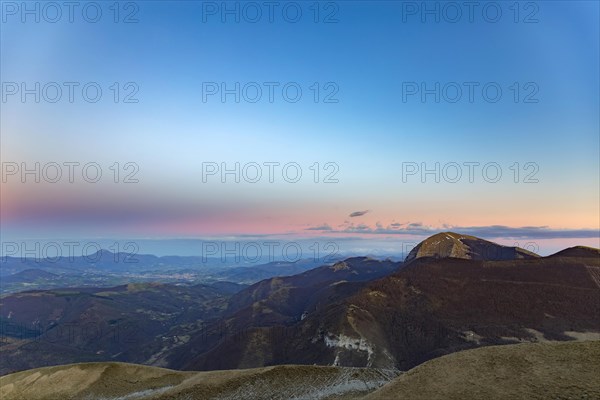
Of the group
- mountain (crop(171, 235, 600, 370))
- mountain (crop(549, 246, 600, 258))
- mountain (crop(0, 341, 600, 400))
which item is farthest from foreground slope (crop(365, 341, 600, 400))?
mountain (crop(549, 246, 600, 258))

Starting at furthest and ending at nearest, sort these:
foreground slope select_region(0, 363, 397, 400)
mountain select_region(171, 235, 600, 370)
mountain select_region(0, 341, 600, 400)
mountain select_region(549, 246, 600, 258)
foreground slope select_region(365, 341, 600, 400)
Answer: mountain select_region(549, 246, 600, 258) → mountain select_region(171, 235, 600, 370) → foreground slope select_region(0, 363, 397, 400) → mountain select_region(0, 341, 600, 400) → foreground slope select_region(365, 341, 600, 400)

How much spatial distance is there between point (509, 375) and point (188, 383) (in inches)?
1967

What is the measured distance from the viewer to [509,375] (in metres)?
32.5

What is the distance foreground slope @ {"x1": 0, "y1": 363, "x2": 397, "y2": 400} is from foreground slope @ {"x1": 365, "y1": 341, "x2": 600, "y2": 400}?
56.3ft

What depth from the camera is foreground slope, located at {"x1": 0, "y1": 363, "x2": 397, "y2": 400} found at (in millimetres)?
53656

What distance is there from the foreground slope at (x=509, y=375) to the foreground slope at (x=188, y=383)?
17160 mm

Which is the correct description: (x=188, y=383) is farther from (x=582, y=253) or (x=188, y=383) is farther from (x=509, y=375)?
(x=582, y=253)

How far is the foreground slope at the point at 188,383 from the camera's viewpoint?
176ft

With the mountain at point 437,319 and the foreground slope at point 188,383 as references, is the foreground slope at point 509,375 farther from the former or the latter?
the mountain at point 437,319

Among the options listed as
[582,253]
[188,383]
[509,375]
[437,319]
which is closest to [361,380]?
[509,375]

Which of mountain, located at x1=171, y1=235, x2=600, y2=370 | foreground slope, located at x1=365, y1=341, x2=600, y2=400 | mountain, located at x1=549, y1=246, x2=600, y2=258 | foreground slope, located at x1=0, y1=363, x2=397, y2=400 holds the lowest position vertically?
mountain, located at x1=171, y1=235, x2=600, y2=370

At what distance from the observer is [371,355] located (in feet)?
421

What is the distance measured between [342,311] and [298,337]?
23.3 metres

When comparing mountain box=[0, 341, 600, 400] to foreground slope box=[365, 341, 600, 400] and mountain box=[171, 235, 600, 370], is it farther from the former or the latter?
mountain box=[171, 235, 600, 370]
